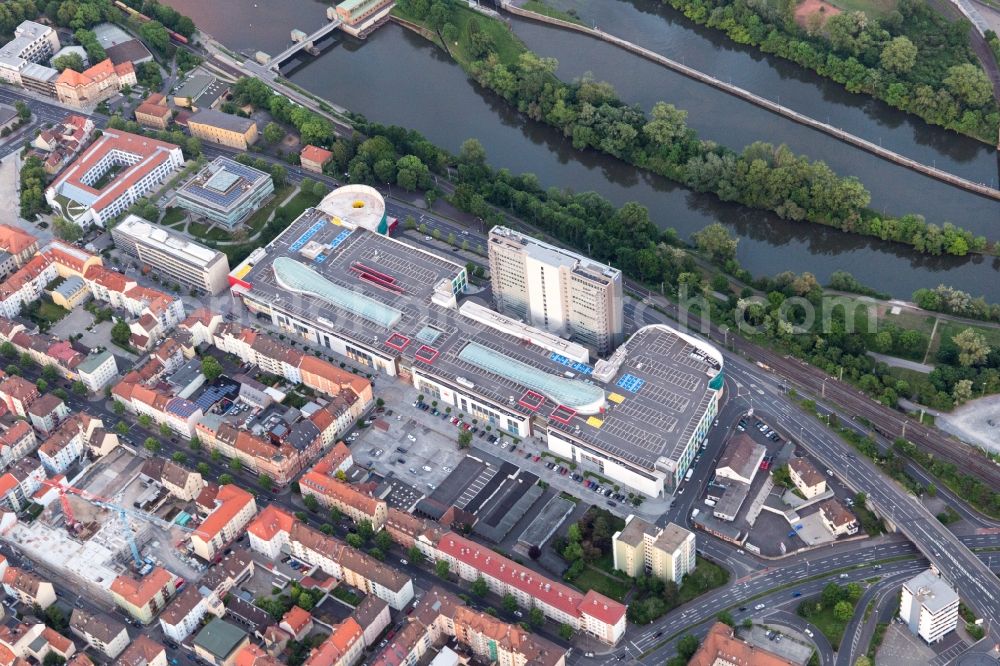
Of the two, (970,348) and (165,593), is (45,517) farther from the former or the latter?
(970,348)

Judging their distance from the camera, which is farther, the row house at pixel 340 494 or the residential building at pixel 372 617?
the row house at pixel 340 494

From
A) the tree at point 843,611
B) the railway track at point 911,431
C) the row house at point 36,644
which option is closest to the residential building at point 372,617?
the row house at point 36,644

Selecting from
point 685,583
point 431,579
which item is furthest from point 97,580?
point 685,583

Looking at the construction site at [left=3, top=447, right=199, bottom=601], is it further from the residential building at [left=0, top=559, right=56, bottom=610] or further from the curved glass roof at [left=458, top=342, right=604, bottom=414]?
the curved glass roof at [left=458, top=342, right=604, bottom=414]

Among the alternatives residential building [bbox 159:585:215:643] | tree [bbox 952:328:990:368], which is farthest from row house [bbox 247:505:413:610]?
tree [bbox 952:328:990:368]

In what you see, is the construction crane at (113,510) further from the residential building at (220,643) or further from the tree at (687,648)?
the tree at (687,648)

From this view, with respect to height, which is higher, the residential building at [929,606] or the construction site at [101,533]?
the residential building at [929,606]

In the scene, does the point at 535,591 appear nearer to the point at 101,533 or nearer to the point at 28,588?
the point at 101,533
